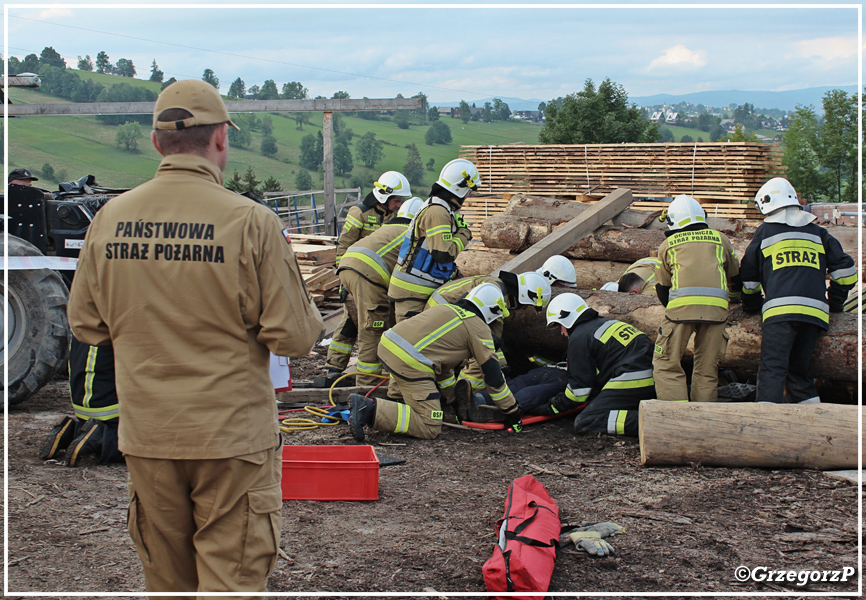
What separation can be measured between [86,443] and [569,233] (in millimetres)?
6050

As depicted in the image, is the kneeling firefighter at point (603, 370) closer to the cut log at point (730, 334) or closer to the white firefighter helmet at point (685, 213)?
the cut log at point (730, 334)

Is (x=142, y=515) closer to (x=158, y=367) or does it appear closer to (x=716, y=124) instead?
(x=158, y=367)

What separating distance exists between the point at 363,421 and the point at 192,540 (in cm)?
346

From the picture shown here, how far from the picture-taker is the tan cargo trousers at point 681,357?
238 inches

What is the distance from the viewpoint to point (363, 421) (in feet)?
18.8

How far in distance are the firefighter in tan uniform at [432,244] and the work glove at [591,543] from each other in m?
3.55

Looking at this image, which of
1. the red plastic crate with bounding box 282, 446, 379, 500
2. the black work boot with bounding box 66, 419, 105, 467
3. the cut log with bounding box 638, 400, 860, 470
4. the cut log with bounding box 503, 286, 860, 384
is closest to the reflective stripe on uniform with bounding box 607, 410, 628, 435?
the cut log with bounding box 638, 400, 860, 470

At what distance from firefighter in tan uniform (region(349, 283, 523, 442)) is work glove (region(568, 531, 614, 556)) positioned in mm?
2167

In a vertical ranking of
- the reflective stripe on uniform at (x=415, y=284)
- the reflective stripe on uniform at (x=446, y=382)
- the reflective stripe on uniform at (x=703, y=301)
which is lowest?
the reflective stripe on uniform at (x=446, y=382)

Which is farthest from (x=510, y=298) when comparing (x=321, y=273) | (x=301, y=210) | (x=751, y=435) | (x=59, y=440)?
(x=301, y=210)

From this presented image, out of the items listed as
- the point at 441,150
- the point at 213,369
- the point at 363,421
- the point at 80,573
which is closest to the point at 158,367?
the point at 213,369

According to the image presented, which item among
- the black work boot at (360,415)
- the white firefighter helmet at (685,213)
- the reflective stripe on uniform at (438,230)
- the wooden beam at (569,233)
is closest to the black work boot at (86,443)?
the black work boot at (360,415)

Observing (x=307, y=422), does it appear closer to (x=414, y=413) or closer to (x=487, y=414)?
(x=414, y=413)

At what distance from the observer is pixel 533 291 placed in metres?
6.62
